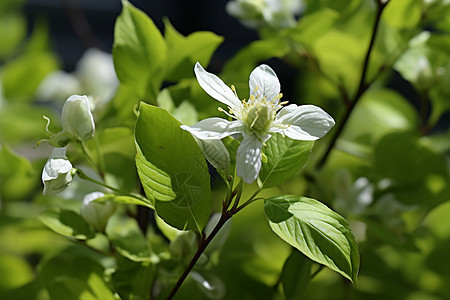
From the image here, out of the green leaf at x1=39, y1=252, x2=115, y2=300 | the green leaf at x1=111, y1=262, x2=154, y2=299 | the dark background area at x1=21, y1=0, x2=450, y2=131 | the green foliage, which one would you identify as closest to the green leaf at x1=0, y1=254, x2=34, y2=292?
the green foliage

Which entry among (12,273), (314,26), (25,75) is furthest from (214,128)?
(25,75)

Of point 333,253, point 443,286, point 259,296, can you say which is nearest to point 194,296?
point 259,296

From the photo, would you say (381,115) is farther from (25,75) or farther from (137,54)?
(25,75)

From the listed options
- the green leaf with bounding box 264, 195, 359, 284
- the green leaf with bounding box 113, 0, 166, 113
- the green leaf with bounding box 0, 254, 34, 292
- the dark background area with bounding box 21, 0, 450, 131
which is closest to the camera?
the green leaf with bounding box 264, 195, 359, 284

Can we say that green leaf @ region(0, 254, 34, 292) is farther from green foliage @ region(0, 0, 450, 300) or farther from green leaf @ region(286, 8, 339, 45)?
green leaf @ region(286, 8, 339, 45)

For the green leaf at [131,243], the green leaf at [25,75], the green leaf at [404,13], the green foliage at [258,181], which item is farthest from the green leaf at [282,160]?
the green leaf at [25,75]

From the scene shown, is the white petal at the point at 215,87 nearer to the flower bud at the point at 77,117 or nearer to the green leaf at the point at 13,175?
the flower bud at the point at 77,117

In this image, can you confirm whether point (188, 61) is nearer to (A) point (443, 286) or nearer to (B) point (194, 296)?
(B) point (194, 296)
